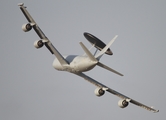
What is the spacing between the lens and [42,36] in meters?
68.4

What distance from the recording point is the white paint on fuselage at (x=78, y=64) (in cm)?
6425

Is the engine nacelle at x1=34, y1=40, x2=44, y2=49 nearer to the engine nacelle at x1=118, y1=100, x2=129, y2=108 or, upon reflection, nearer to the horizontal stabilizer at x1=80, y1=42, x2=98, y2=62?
the horizontal stabilizer at x1=80, y1=42, x2=98, y2=62

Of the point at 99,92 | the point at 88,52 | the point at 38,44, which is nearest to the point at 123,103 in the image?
the point at 99,92

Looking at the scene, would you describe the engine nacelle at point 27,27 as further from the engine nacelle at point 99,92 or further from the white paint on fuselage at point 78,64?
the engine nacelle at point 99,92

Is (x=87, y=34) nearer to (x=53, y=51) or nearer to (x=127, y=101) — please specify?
(x=53, y=51)

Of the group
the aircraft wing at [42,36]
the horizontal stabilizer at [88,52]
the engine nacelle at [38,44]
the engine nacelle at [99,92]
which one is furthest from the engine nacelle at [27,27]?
the engine nacelle at [99,92]

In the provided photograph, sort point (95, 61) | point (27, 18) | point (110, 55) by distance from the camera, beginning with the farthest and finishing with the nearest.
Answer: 1. point (110, 55)
2. point (27, 18)
3. point (95, 61)

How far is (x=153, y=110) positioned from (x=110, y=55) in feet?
38.3

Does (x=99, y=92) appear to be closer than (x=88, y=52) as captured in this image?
No

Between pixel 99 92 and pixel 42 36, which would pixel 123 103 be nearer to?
pixel 99 92

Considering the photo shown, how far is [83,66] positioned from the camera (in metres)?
65.3

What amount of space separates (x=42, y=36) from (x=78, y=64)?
23.6 feet

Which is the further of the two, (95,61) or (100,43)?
(100,43)

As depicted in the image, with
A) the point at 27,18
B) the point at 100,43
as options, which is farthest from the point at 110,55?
the point at 27,18
